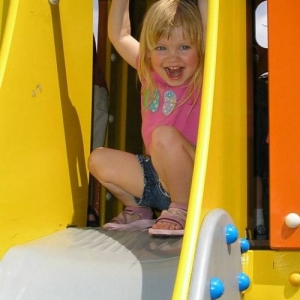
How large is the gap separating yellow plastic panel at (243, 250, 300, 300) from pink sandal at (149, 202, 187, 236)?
0.19 m

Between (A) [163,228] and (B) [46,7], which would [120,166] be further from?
(B) [46,7]

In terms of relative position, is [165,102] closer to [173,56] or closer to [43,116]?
[173,56]

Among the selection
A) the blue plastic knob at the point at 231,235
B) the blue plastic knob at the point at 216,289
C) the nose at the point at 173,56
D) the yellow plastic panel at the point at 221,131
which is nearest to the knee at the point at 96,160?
the nose at the point at 173,56

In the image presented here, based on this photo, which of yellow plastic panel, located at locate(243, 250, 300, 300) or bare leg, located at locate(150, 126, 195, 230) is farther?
bare leg, located at locate(150, 126, 195, 230)

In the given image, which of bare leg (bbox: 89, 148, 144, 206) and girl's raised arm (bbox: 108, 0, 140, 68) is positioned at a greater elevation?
girl's raised arm (bbox: 108, 0, 140, 68)

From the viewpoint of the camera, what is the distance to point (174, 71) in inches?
70.3

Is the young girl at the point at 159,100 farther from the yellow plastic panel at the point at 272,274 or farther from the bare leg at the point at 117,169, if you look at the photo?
the yellow plastic panel at the point at 272,274

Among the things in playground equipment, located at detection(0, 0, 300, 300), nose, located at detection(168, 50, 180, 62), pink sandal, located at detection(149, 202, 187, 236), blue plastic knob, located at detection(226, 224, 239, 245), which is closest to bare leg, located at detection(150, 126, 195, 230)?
pink sandal, located at detection(149, 202, 187, 236)

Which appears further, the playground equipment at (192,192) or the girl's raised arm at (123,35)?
the girl's raised arm at (123,35)

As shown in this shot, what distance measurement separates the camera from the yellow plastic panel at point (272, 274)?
4.50ft

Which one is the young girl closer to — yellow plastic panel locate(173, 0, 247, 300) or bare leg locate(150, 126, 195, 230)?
bare leg locate(150, 126, 195, 230)

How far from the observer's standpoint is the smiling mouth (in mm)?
1780

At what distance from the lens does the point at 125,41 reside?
1976mm

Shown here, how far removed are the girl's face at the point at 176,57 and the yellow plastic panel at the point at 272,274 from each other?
0.61 meters
